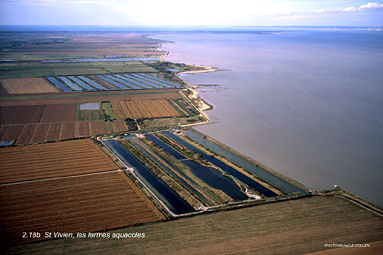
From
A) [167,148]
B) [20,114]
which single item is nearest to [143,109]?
[167,148]

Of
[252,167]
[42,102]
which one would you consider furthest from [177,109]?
[42,102]

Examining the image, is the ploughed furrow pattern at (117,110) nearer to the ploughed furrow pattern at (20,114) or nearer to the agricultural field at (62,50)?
the ploughed furrow pattern at (20,114)

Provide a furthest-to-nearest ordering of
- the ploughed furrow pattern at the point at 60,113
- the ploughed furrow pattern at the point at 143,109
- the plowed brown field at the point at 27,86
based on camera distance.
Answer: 1. the plowed brown field at the point at 27,86
2. the ploughed furrow pattern at the point at 143,109
3. the ploughed furrow pattern at the point at 60,113

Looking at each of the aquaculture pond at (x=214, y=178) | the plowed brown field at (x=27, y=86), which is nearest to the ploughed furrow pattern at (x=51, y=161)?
the aquaculture pond at (x=214, y=178)

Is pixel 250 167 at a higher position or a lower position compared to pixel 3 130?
lower

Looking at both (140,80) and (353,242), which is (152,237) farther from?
(140,80)

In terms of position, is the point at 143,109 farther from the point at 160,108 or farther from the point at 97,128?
the point at 97,128
